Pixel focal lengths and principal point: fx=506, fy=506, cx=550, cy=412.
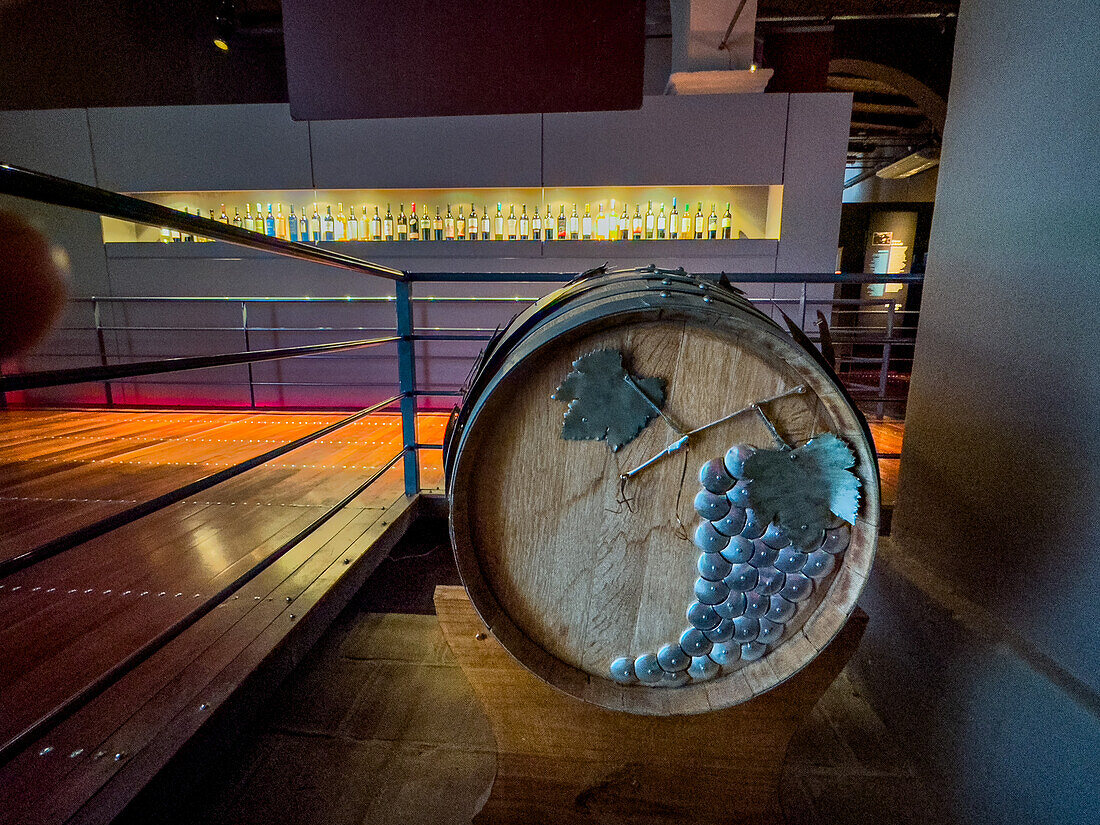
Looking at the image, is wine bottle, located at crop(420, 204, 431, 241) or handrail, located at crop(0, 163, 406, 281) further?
wine bottle, located at crop(420, 204, 431, 241)

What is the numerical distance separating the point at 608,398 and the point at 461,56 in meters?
4.18

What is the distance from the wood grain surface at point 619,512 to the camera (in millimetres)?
688

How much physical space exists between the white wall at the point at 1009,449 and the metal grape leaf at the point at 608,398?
0.83 meters

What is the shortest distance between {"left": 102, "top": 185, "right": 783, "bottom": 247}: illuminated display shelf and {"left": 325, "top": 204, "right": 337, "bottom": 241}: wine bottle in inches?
0.6

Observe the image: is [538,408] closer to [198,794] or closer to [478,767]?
[478,767]

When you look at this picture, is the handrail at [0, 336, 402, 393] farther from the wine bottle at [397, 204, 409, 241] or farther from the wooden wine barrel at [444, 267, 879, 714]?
the wine bottle at [397, 204, 409, 241]

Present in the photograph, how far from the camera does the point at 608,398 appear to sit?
71 centimetres

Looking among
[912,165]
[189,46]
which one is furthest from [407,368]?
[912,165]

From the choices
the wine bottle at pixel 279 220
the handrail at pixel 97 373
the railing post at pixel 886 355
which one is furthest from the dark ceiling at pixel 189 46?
the handrail at pixel 97 373

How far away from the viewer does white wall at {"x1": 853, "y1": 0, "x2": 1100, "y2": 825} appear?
90 centimetres

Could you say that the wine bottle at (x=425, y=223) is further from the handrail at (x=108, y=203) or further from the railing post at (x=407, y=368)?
the handrail at (x=108, y=203)

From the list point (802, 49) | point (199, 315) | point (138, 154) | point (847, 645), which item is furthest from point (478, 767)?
point (802, 49)

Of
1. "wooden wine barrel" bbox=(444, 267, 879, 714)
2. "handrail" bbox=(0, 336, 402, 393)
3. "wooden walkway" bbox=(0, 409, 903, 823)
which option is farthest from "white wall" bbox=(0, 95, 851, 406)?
"wooden wine barrel" bbox=(444, 267, 879, 714)

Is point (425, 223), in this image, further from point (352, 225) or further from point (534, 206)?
point (534, 206)
